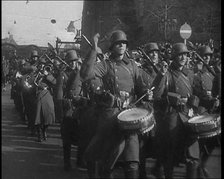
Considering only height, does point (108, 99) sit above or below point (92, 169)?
above

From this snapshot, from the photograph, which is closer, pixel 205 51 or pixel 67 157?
pixel 67 157

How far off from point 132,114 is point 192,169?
94 centimetres

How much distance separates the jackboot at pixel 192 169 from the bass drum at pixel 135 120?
68cm

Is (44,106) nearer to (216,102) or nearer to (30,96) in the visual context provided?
(30,96)

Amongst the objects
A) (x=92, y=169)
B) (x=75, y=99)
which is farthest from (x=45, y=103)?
(x=92, y=169)

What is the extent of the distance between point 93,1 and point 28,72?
245 centimetres

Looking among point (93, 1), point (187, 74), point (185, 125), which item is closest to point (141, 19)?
point (93, 1)

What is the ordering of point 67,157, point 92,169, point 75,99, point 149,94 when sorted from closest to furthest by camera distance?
point 149,94
point 92,169
point 75,99
point 67,157

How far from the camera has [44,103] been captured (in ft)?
33.3

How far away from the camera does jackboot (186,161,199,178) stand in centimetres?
495

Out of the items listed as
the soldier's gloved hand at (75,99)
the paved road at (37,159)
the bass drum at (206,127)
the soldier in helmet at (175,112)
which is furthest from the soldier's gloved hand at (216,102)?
the soldier's gloved hand at (75,99)

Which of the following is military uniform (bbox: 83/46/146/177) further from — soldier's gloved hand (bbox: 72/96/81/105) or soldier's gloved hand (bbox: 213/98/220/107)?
soldier's gloved hand (bbox: 72/96/81/105)

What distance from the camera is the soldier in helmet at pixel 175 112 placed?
17.0 ft

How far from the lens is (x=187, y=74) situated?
18.9 feet
